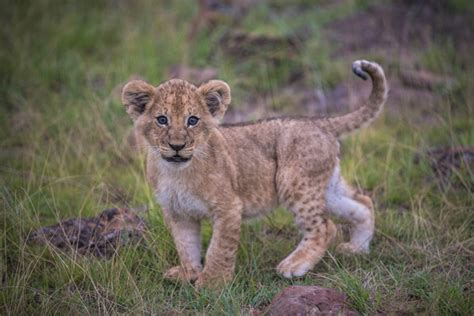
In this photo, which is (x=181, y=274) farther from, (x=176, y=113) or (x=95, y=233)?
(x=176, y=113)

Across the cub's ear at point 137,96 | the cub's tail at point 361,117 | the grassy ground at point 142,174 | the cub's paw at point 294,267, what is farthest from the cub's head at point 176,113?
the cub's paw at point 294,267

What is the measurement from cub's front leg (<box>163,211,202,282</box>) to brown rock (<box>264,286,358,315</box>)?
1135 millimetres

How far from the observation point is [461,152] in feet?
22.3

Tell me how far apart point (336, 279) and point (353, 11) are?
7.63 m

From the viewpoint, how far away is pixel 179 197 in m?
5.17

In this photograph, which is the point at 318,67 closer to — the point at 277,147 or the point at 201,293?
the point at 277,147

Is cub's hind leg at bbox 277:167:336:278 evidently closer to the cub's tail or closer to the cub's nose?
the cub's tail

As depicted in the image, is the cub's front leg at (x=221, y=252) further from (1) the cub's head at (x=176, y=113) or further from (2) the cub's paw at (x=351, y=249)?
(2) the cub's paw at (x=351, y=249)

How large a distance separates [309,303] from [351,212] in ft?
5.87

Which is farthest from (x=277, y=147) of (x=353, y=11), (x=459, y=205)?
(x=353, y=11)

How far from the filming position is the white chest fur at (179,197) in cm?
516

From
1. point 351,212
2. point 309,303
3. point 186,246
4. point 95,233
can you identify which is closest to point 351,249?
point 351,212

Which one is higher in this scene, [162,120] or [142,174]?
[162,120]

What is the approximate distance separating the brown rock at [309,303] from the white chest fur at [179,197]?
113 centimetres
